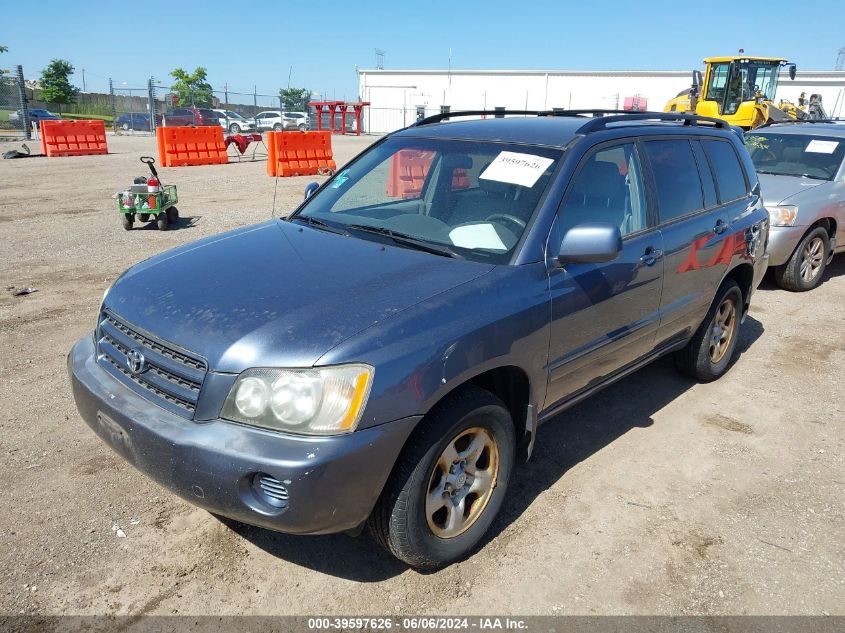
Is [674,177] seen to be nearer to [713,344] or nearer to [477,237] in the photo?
[713,344]

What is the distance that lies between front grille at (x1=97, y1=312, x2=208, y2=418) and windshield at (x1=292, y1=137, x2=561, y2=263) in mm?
1229

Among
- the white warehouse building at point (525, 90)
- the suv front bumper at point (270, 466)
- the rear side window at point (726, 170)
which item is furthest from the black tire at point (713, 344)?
the white warehouse building at point (525, 90)

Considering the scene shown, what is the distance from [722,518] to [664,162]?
2.12 m

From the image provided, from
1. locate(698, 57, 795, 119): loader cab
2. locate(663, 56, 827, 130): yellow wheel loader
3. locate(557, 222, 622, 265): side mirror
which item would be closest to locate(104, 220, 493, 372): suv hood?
locate(557, 222, 622, 265): side mirror

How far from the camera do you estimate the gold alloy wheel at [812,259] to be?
7.64 m

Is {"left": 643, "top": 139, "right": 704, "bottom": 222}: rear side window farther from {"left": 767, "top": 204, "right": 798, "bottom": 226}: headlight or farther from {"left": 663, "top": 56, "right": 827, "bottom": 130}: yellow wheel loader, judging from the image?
{"left": 663, "top": 56, "right": 827, "bottom": 130}: yellow wheel loader

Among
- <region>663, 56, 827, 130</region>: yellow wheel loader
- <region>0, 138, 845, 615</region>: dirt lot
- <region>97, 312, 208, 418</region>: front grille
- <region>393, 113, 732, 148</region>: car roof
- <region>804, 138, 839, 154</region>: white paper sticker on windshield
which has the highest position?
<region>663, 56, 827, 130</region>: yellow wheel loader

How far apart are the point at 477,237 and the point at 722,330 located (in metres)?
2.77

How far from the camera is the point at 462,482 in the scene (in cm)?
286

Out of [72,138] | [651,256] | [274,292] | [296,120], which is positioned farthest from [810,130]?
[296,120]

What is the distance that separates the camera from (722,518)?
3.32 meters

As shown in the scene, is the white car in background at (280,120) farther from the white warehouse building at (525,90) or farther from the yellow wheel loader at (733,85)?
the yellow wheel loader at (733,85)

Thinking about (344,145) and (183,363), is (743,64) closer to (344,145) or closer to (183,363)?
(344,145)

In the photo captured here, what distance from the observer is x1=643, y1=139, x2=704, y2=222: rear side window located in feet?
12.9
